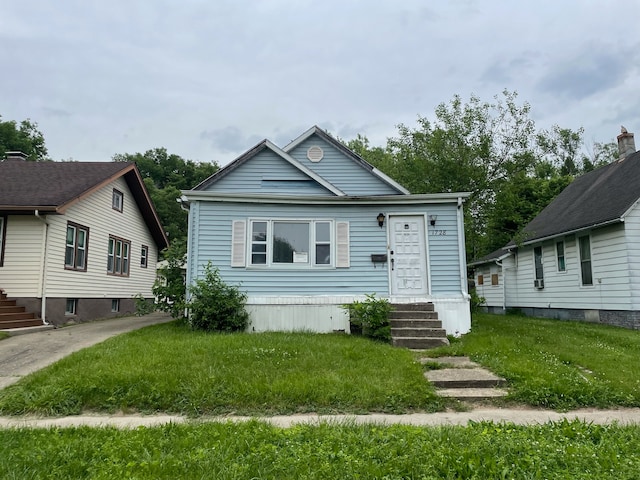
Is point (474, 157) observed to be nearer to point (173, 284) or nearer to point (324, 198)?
point (324, 198)

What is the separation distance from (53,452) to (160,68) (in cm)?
1201

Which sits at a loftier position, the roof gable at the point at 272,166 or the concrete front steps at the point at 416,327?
the roof gable at the point at 272,166

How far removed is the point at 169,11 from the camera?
9906 millimetres

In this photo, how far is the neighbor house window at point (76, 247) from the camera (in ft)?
42.6

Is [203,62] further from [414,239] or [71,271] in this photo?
[414,239]

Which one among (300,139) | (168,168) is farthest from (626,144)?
(168,168)

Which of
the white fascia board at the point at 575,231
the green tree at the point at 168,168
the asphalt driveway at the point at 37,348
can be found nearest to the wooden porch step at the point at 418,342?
the asphalt driveway at the point at 37,348

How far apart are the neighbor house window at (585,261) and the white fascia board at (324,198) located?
5874 millimetres

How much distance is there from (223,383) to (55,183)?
1150cm

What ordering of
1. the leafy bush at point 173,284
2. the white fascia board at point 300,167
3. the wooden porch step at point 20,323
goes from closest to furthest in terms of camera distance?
the wooden porch step at point 20,323, the leafy bush at point 173,284, the white fascia board at point 300,167

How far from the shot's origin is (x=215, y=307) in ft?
30.7

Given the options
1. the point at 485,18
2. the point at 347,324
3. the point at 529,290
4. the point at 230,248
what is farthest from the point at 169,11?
the point at 529,290

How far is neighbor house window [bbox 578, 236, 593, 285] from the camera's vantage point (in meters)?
13.0

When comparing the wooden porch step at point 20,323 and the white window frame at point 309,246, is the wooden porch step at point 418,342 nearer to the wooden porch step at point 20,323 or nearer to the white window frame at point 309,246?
the white window frame at point 309,246
